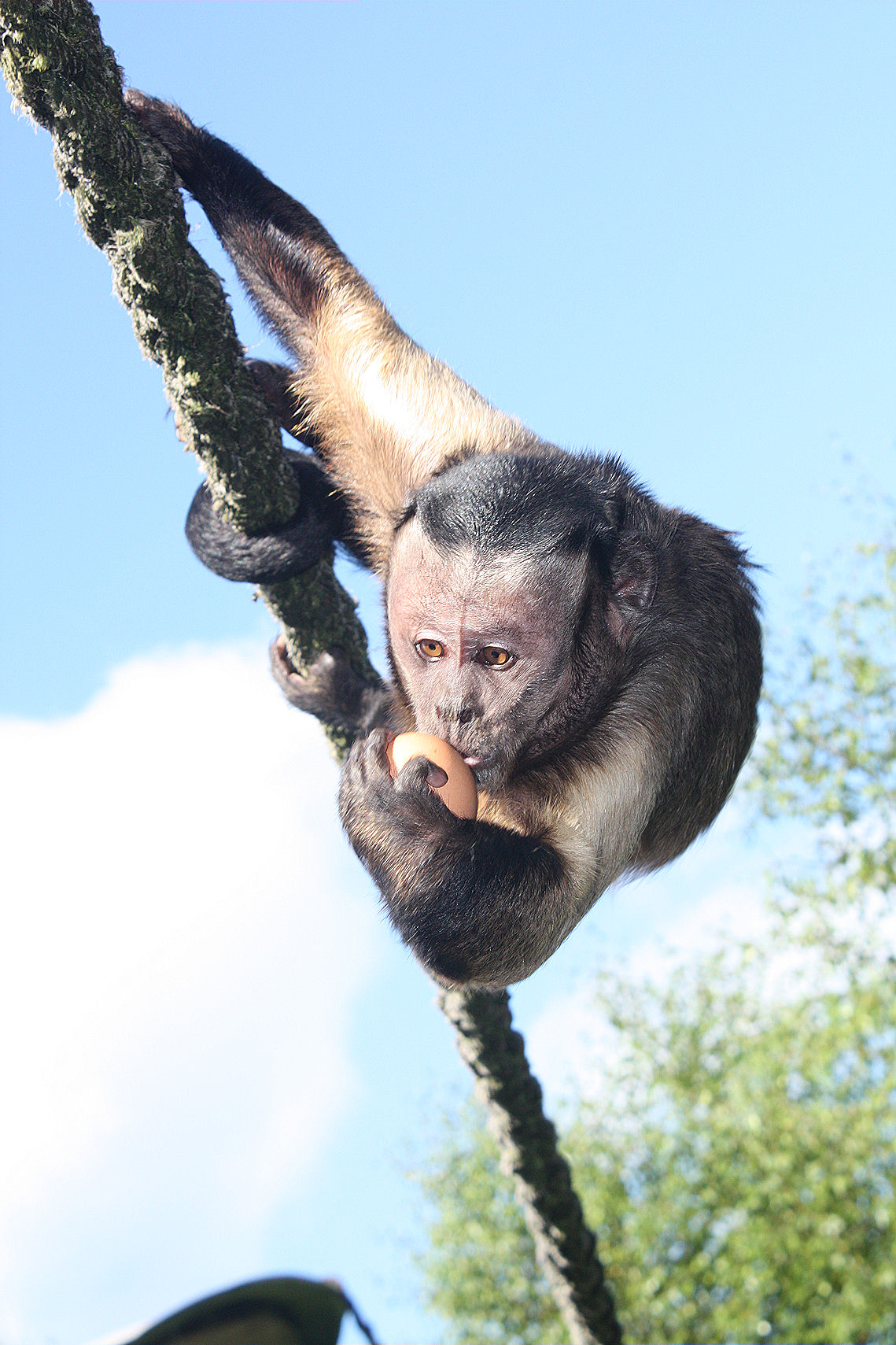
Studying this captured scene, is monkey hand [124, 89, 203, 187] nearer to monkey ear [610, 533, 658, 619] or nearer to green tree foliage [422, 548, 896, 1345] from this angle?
monkey ear [610, 533, 658, 619]

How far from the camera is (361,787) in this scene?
3.38 m

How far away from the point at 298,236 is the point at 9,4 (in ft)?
4.10

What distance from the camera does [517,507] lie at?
3.40 metres

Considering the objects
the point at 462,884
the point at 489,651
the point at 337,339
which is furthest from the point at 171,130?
the point at 462,884

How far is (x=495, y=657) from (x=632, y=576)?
0.56m

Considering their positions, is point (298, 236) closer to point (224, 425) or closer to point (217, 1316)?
point (224, 425)

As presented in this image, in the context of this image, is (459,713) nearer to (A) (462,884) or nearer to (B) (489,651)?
(B) (489,651)

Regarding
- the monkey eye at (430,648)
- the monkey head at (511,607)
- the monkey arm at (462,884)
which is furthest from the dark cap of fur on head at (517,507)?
the monkey arm at (462,884)

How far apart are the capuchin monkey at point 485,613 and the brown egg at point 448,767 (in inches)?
1.6

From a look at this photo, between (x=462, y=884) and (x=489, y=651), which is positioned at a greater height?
(x=489, y=651)

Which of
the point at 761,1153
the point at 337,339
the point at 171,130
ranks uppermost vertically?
the point at 171,130

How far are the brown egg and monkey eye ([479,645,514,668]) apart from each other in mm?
296

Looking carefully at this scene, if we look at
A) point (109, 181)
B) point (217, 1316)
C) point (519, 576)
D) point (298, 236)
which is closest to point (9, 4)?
point (109, 181)

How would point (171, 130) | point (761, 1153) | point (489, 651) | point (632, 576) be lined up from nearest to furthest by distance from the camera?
point (489, 651)
point (632, 576)
point (171, 130)
point (761, 1153)
